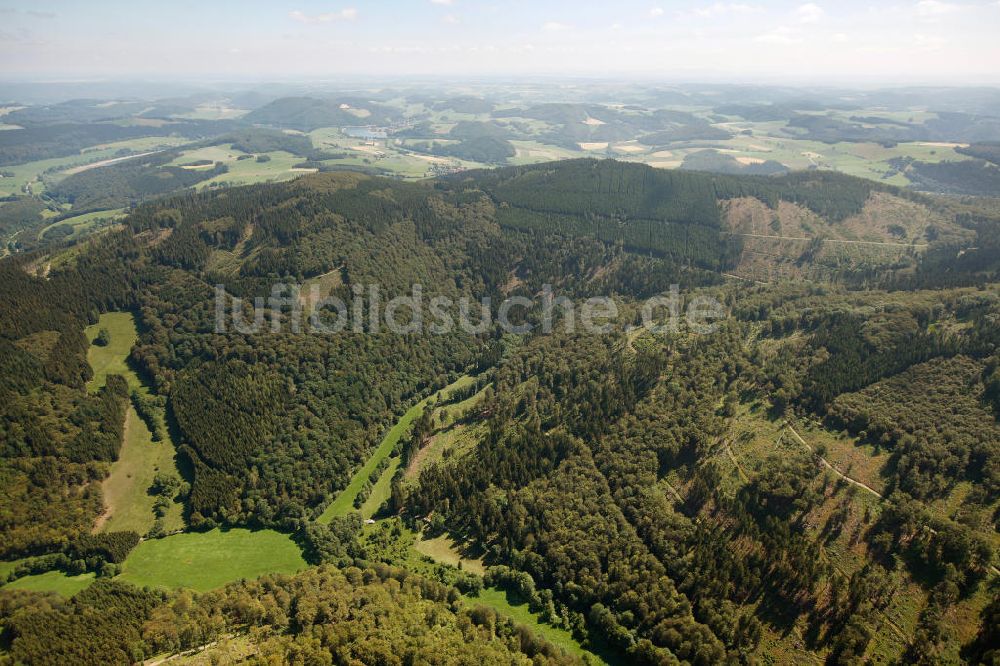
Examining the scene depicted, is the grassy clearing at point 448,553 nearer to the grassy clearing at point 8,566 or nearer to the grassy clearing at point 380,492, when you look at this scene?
the grassy clearing at point 380,492

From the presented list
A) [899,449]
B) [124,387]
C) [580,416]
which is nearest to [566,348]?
[580,416]

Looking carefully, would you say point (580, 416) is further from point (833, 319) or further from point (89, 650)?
point (89, 650)

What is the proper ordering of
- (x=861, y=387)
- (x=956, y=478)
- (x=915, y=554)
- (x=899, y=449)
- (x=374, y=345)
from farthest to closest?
(x=374, y=345) < (x=861, y=387) < (x=899, y=449) < (x=956, y=478) < (x=915, y=554)

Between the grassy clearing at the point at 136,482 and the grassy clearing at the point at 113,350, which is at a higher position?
the grassy clearing at the point at 113,350

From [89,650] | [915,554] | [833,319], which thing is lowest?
[89,650]

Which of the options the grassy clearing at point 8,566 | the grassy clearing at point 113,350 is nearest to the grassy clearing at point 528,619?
the grassy clearing at point 8,566

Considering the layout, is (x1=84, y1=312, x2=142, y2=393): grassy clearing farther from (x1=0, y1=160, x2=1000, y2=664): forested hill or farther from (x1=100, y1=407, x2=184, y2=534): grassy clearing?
(x1=100, y1=407, x2=184, y2=534): grassy clearing

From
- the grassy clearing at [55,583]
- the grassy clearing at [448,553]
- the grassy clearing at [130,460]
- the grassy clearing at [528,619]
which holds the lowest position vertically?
the grassy clearing at [528,619]

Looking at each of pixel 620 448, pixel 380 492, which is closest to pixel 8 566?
pixel 380 492
